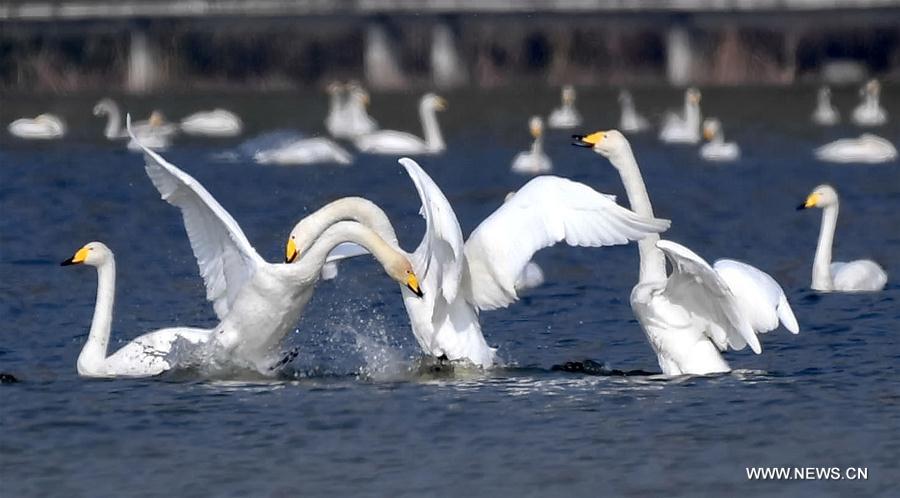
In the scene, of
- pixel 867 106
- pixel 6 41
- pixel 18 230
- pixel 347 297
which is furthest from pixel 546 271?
pixel 6 41

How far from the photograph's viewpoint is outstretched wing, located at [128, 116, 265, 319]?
415 inches

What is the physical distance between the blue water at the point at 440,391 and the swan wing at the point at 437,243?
573 millimetres

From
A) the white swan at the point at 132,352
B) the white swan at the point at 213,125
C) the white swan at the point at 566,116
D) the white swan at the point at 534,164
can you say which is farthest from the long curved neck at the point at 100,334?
the white swan at the point at 566,116

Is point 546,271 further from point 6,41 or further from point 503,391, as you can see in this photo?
point 6,41

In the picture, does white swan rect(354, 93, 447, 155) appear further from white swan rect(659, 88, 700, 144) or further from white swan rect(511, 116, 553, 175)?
white swan rect(659, 88, 700, 144)

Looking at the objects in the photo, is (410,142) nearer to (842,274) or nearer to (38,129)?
(38,129)

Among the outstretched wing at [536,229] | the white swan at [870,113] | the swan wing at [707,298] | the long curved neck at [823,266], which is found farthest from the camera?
the white swan at [870,113]

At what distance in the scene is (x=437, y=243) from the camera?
10180 mm

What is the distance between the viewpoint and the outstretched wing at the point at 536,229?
33.8ft

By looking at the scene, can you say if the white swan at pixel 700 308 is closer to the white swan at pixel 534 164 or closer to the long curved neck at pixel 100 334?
the long curved neck at pixel 100 334

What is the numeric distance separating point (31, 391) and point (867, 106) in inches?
A: 952

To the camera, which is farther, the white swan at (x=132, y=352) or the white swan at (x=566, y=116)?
the white swan at (x=566, y=116)

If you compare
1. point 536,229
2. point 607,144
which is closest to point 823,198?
point 607,144

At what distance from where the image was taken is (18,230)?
62.6ft
